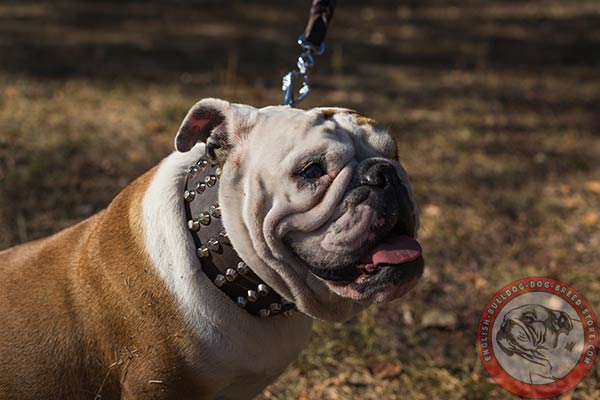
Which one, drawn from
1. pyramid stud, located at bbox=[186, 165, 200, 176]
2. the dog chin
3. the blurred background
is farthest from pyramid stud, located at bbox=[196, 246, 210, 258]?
the blurred background

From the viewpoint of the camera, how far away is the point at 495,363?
342cm

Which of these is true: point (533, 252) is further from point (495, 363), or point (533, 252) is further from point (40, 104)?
point (40, 104)

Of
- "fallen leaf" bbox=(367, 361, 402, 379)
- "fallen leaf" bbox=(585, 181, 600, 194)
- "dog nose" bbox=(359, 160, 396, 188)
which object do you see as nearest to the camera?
"dog nose" bbox=(359, 160, 396, 188)

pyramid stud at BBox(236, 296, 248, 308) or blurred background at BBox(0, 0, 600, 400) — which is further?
blurred background at BBox(0, 0, 600, 400)

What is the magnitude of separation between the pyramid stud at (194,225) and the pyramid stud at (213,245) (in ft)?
0.20

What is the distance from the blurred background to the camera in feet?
12.4

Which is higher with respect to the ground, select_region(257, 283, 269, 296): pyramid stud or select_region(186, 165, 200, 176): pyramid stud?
select_region(186, 165, 200, 176): pyramid stud

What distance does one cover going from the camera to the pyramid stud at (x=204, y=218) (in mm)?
2363

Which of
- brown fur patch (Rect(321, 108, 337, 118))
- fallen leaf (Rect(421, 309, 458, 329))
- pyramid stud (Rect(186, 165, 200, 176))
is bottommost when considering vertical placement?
fallen leaf (Rect(421, 309, 458, 329))

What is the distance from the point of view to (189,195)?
2.43 metres

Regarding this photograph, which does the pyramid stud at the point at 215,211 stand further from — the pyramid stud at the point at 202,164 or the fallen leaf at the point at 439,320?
the fallen leaf at the point at 439,320

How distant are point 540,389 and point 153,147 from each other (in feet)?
11.0

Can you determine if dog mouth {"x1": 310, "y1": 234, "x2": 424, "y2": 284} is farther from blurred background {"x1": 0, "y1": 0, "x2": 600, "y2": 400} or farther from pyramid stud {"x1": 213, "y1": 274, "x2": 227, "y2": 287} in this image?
blurred background {"x1": 0, "y1": 0, "x2": 600, "y2": 400}

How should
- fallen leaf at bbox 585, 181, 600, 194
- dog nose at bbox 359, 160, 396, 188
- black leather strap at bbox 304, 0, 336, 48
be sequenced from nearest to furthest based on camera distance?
dog nose at bbox 359, 160, 396, 188
black leather strap at bbox 304, 0, 336, 48
fallen leaf at bbox 585, 181, 600, 194
